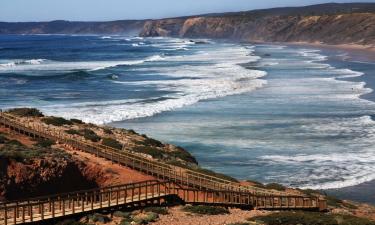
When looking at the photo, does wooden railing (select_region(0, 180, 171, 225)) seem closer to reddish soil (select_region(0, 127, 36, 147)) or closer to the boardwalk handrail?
the boardwalk handrail

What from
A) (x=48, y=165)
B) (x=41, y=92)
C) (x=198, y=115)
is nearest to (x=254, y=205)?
(x=48, y=165)

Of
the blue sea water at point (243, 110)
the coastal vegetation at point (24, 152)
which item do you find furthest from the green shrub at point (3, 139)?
the blue sea water at point (243, 110)

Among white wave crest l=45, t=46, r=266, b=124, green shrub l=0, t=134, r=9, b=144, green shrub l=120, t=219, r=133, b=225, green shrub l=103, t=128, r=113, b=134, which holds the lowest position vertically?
white wave crest l=45, t=46, r=266, b=124

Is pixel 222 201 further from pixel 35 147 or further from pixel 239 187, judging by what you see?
pixel 35 147

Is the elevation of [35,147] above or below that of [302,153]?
above

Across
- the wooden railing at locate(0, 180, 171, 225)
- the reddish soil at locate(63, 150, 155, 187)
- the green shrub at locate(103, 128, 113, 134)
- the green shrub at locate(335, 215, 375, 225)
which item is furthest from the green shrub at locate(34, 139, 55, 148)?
the green shrub at locate(335, 215, 375, 225)

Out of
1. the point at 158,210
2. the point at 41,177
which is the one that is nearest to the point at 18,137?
the point at 41,177

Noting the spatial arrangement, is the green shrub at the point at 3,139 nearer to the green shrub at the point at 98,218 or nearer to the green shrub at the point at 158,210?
the green shrub at the point at 158,210
